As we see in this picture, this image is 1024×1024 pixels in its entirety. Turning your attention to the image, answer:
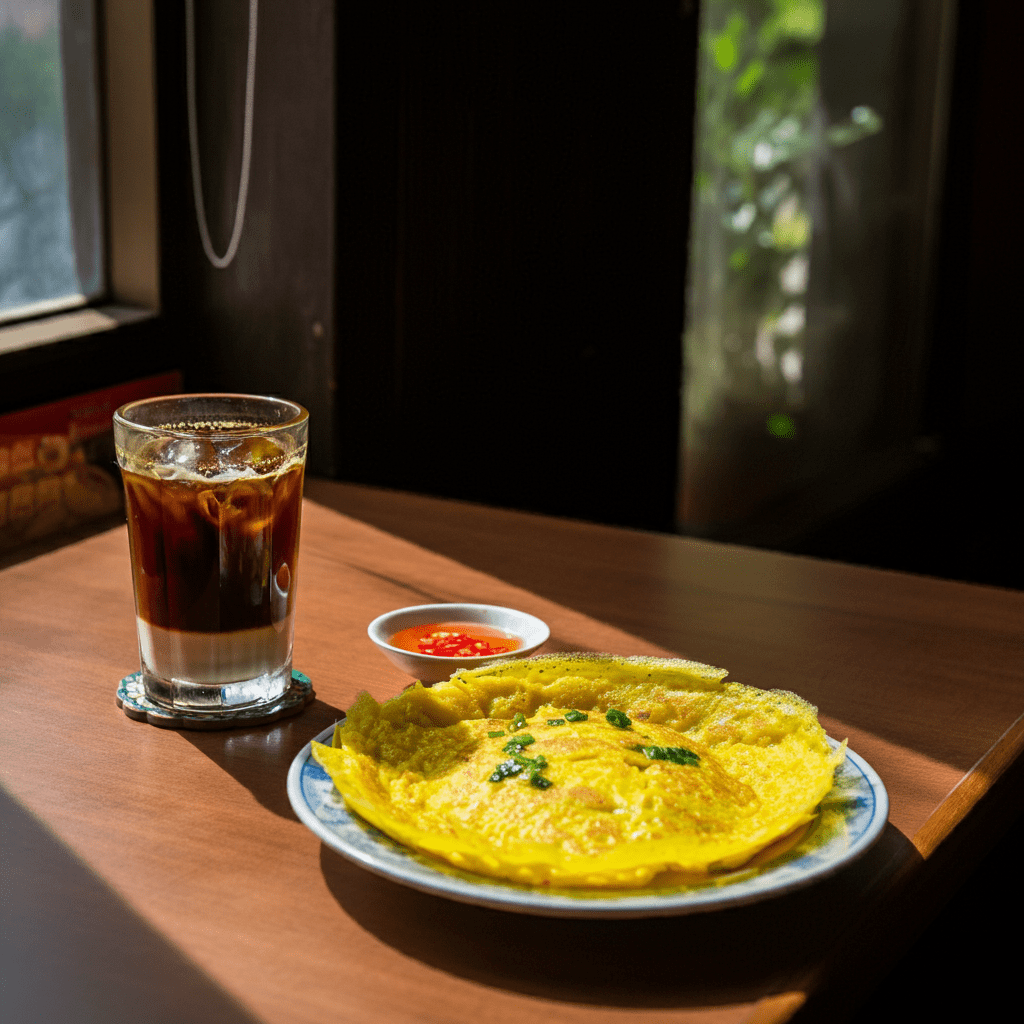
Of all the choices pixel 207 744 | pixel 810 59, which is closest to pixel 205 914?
pixel 207 744

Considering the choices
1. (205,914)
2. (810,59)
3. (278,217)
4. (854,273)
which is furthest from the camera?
(854,273)

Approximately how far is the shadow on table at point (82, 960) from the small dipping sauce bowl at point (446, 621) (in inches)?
13.0

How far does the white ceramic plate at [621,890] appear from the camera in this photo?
73 cm

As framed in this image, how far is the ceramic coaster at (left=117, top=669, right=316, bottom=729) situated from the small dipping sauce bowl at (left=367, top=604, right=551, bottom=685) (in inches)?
3.2

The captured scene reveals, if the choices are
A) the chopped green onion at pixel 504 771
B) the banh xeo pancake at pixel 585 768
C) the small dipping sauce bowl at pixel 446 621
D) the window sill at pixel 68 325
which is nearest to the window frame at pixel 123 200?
the window sill at pixel 68 325

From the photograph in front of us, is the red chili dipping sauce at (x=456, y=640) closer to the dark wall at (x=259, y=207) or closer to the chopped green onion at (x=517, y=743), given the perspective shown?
the chopped green onion at (x=517, y=743)

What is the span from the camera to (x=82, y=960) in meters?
0.74

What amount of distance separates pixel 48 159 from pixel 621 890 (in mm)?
1367

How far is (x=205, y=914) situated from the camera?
790 millimetres

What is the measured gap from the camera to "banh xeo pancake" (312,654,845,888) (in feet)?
2.52

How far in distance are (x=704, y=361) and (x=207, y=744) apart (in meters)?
2.38

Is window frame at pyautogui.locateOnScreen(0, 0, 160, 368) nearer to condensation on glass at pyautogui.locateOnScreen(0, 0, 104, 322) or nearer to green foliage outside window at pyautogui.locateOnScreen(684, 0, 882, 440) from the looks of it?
condensation on glass at pyautogui.locateOnScreen(0, 0, 104, 322)

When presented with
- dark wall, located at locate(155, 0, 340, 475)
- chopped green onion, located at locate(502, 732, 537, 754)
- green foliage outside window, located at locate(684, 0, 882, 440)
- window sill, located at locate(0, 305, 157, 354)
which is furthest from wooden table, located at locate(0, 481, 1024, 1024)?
green foliage outside window, located at locate(684, 0, 882, 440)

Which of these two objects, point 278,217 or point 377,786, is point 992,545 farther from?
point 377,786
